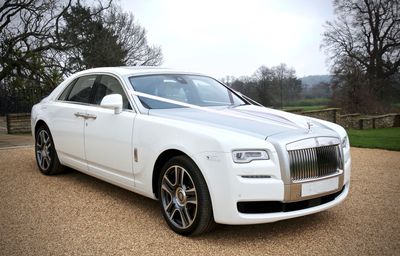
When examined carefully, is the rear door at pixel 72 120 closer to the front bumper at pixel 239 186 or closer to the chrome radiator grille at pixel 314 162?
the front bumper at pixel 239 186

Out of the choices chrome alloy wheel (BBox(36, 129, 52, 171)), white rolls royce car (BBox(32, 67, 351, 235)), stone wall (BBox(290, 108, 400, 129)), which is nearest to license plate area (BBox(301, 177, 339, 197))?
white rolls royce car (BBox(32, 67, 351, 235))

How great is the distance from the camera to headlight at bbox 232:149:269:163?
346 centimetres

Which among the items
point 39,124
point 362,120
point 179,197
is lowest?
point 362,120

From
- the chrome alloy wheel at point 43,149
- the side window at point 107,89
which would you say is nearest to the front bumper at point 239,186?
the side window at point 107,89

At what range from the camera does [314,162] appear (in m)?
3.71

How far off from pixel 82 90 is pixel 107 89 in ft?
2.40

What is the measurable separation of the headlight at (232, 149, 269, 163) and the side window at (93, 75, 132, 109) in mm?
1752

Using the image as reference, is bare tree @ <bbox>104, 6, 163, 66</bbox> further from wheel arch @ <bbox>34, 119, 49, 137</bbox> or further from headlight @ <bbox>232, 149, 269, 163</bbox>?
headlight @ <bbox>232, 149, 269, 163</bbox>

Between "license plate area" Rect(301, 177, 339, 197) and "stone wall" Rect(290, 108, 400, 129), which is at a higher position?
"license plate area" Rect(301, 177, 339, 197)

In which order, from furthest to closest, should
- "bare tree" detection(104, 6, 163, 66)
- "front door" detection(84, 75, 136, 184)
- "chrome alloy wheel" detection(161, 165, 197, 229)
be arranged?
1. "bare tree" detection(104, 6, 163, 66)
2. "front door" detection(84, 75, 136, 184)
3. "chrome alloy wheel" detection(161, 165, 197, 229)

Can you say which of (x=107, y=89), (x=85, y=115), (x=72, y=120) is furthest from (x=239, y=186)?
(x=72, y=120)

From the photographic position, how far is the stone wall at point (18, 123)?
A: 719 inches

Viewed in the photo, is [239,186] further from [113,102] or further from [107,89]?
[107,89]

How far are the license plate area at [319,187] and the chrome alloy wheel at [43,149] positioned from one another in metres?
4.20
